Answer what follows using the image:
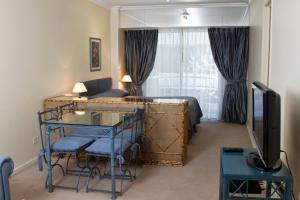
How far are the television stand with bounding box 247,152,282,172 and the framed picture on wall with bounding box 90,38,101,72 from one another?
4503 millimetres

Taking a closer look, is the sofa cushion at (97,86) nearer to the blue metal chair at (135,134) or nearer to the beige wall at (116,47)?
the beige wall at (116,47)

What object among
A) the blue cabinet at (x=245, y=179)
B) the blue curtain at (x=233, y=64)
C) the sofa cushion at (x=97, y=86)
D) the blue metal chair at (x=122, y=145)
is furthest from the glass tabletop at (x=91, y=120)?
the blue curtain at (x=233, y=64)

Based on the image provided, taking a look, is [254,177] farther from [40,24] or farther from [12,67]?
[40,24]

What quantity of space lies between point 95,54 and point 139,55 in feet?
4.77

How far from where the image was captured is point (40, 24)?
4641 millimetres

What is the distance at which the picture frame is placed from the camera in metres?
6.50

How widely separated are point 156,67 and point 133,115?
4151 millimetres

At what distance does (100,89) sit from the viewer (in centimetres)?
671

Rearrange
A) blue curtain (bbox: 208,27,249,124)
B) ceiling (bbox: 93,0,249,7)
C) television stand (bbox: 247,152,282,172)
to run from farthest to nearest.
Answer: blue curtain (bbox: 208,27,249,124)
ceiling (bbox: 93,0,249,7)
television stand (bbox: 247,152,282,172)

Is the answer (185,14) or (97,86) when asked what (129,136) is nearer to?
(97,86)

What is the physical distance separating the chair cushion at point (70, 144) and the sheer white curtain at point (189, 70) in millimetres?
4271

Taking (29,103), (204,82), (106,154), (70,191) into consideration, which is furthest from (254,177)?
(204,82)

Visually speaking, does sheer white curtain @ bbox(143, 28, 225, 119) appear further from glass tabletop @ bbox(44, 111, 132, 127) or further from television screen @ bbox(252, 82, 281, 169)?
television screen @ bbox(252, 82, 281, 169)

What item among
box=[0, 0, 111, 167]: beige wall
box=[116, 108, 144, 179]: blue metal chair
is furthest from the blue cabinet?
box=[0, 0, 111, 167]: beige wall
